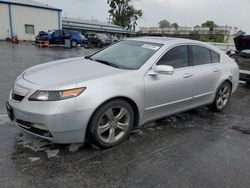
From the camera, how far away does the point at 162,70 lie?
3752mm

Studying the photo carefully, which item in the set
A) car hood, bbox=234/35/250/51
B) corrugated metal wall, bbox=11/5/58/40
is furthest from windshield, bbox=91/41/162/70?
corrugated metal wall, bbox=11/5/58/40

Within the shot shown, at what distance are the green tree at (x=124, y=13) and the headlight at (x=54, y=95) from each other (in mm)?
57918

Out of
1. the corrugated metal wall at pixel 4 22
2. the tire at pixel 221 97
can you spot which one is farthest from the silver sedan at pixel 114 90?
the corrugated metal wall at pixel 4 22

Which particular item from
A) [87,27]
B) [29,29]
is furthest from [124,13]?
[29,29]

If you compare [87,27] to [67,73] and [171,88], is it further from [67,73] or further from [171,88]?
[67,73]

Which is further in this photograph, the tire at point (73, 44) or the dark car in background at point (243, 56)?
the tire at point (73, 44)

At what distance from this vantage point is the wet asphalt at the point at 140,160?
284 cm

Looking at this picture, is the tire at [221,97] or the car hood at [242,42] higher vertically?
the car hood at [242,42]

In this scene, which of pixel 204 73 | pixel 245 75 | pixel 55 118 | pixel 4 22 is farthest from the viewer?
pixel 4 22

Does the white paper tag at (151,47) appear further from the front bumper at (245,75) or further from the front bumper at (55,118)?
the front bumper at (245,75)

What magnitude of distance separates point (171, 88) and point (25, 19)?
31678 mm

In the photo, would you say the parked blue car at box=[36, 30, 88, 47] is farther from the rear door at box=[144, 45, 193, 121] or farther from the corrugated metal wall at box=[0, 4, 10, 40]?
the rear door at box=[144, 45, 193, 121]

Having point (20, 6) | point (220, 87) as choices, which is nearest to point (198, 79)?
point (220, 87)

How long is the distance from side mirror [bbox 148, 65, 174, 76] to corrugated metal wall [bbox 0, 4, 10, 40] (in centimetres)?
3031
